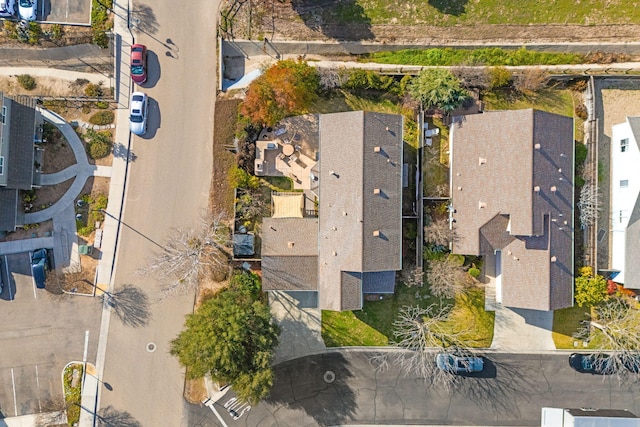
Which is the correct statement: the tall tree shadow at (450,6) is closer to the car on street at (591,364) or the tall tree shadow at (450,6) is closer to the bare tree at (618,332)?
the bare tree at (618,332)

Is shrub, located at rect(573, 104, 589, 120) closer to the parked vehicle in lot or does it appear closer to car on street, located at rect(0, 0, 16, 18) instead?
the parked vehicle in lot

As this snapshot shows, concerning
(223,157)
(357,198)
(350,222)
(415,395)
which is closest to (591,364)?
(415,395)

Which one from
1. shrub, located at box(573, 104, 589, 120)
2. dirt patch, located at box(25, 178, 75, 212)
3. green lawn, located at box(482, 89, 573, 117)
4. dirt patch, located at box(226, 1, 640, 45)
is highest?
dirt patch, located at box(226, 1, 640, 45)

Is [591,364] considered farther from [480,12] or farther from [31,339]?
[31,339]

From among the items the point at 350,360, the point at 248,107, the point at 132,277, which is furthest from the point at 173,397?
the point at 248,107

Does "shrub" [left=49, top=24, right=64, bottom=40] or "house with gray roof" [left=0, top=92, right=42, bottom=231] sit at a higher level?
"shrub" [left=49, top=24, right=64, bottom=40]

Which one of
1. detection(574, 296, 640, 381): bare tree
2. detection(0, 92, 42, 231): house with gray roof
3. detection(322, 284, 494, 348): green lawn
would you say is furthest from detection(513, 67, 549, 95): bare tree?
Result: detection(0, 92, 42, 231): house with gray roof

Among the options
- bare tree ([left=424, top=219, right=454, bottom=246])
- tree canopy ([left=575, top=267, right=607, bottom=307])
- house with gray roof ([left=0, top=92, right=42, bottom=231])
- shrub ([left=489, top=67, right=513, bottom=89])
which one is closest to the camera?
house with gray roof ([left=0, top=92, right=42, bottom=231])
